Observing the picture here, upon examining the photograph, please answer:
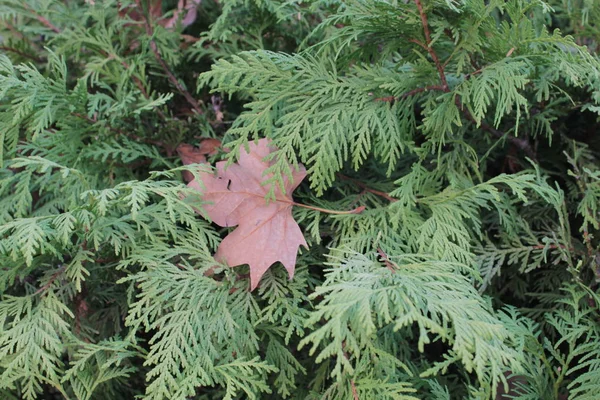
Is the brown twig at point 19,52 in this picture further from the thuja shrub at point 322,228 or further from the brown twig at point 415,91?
the brown twig at point 415,91

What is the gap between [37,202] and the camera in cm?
156

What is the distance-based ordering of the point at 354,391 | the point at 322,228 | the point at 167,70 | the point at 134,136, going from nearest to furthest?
1. the point at 354,391
2. the point at 322,228
3. the point at 134,136
4. the point at 167,70

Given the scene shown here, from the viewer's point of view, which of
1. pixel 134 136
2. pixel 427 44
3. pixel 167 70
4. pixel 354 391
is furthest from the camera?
pixel 167 70

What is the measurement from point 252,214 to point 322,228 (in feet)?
0.70

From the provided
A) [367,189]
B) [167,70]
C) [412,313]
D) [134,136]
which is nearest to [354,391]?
[412,313]

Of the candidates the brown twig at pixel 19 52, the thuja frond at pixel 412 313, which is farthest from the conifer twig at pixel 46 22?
the thuja frond at pixel 412 313

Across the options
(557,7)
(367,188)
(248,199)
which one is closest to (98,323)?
(248,199)

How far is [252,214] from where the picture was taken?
1278mm

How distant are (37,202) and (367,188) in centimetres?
97

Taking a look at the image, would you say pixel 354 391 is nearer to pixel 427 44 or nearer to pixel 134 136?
pixel 427 44

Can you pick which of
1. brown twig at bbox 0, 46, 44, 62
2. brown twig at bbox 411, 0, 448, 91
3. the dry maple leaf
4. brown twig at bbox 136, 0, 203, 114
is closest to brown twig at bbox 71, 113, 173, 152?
brown twig at bbox 136, 0, 203, 114

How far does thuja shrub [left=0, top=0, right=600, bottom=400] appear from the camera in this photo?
111cm

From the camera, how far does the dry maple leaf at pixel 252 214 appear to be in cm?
122

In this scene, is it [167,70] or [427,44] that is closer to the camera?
[427,44]
